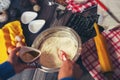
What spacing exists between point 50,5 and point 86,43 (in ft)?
0.75

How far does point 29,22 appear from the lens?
124cm

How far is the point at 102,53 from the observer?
106 centimetres

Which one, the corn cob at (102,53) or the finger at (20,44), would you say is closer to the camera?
the corn cob at (102,53)

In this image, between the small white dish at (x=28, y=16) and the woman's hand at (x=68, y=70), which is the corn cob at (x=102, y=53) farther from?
the small white dish at (x=28, y=16)

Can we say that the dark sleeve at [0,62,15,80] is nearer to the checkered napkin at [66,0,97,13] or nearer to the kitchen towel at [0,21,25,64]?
the kitchen towel at [0,21,25,64]

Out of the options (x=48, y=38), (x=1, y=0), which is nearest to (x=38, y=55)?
(x=48, y=38)

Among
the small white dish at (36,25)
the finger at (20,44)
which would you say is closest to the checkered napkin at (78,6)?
the small white dish at (36,25)

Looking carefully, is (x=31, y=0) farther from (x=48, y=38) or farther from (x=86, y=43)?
(x=86, y=43)

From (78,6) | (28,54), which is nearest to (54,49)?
(28,54)

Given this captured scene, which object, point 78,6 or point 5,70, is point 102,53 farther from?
point 5,70

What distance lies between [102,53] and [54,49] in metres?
0.18

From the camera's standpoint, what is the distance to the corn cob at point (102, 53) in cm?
104

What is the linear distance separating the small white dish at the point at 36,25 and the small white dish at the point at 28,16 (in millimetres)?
19

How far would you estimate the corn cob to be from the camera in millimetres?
1041
